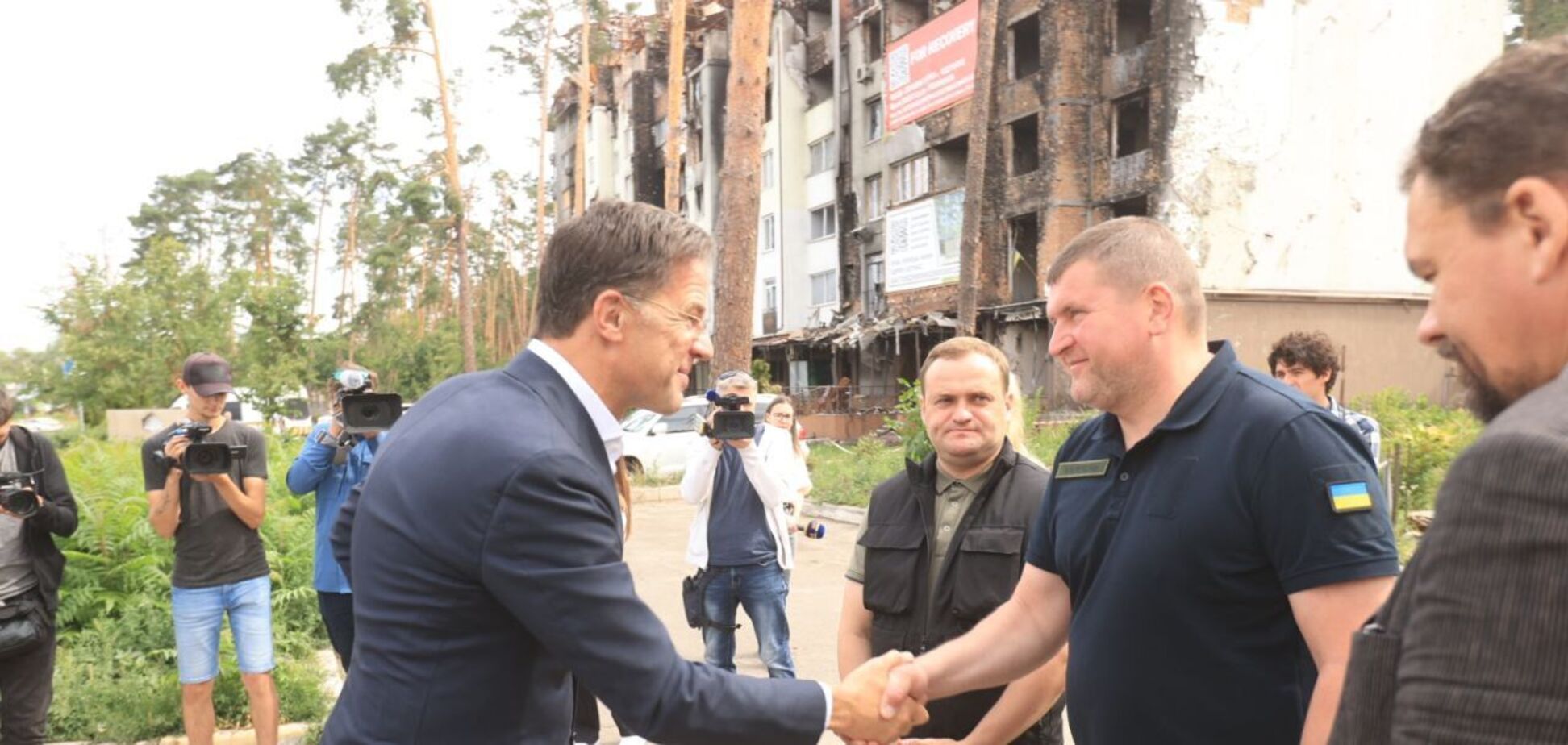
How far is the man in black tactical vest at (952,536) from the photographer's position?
3484 mm

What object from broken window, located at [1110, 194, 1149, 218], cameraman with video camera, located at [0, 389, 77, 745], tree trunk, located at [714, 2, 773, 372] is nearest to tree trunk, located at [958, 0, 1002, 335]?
broken window, located at [1110, 194, 1149, 218]

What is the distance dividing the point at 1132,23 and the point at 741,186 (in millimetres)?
19526

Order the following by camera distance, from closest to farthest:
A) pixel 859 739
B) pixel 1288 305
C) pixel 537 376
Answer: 1. pixel 537 376
2. pixel 859 739
3. pixel 1288 305

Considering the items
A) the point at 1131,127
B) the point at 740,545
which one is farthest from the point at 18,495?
the point at 1131,127

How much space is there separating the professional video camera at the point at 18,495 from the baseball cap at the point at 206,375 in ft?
3.01

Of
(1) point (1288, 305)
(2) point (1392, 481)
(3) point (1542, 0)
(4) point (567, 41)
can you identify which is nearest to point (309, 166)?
(4) point (567, 41)

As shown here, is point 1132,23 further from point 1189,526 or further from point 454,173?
point 1189,526

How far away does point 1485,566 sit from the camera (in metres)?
0.97

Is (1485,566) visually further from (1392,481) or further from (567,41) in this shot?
Result: (567,41)

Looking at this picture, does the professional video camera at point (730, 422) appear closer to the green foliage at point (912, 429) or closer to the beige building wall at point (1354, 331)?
the green foliage at point (912, 429)

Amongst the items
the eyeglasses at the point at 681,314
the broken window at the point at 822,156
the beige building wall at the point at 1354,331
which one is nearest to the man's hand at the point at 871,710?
the eyeglasses at the point at 681,314

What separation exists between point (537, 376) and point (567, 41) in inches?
1340

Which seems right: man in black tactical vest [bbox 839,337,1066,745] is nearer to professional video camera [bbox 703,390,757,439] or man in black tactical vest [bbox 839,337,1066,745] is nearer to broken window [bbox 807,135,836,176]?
professional video camera [bbox 703,390,757,439]

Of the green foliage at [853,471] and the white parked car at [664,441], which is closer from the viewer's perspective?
the green foliage at [853,471]
